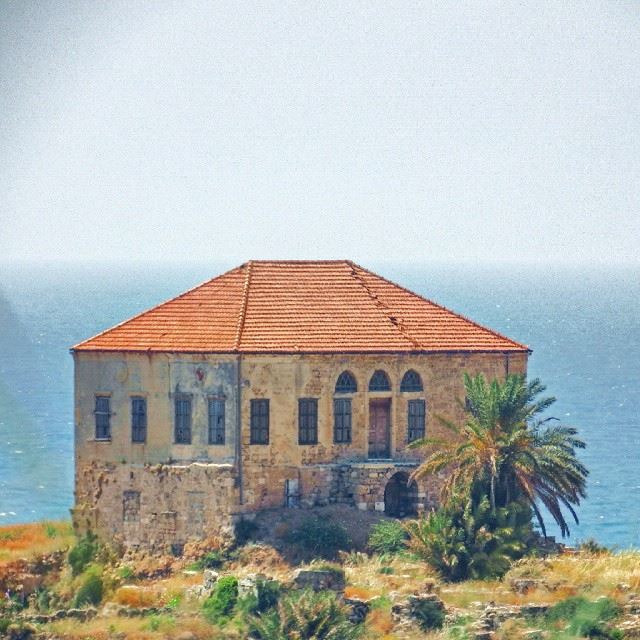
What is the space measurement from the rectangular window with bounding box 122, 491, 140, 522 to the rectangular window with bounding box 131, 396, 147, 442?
1551 mm

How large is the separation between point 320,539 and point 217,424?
15.4 ft

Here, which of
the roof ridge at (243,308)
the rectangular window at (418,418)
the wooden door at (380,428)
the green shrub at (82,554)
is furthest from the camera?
the rectangular window at (418,418)

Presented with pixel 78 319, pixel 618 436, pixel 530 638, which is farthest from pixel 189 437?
pixel 78 319

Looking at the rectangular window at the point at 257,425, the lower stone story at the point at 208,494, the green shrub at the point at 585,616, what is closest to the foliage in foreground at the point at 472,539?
the green shrub at the point at 585,616

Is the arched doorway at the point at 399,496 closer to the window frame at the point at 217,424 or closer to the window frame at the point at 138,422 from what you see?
the window frame at the point at 217,424

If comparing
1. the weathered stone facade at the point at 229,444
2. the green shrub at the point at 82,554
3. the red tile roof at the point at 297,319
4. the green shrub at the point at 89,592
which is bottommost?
the green shrub at the point at 89,592

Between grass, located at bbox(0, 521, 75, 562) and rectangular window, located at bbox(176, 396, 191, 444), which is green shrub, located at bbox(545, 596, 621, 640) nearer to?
rectangular window, located at bbox(176, 396, 191, 444)

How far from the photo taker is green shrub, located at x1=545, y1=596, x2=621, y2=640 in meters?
58.3

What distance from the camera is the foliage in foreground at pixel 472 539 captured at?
62.2 meters

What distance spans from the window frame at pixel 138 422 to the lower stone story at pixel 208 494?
2.63ft

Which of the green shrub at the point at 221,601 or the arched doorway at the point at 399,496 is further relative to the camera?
the arched doorway at the point at 399,496

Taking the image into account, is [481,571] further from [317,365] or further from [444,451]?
[317,365]

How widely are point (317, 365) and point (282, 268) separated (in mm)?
5417

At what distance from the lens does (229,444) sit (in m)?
67.1
